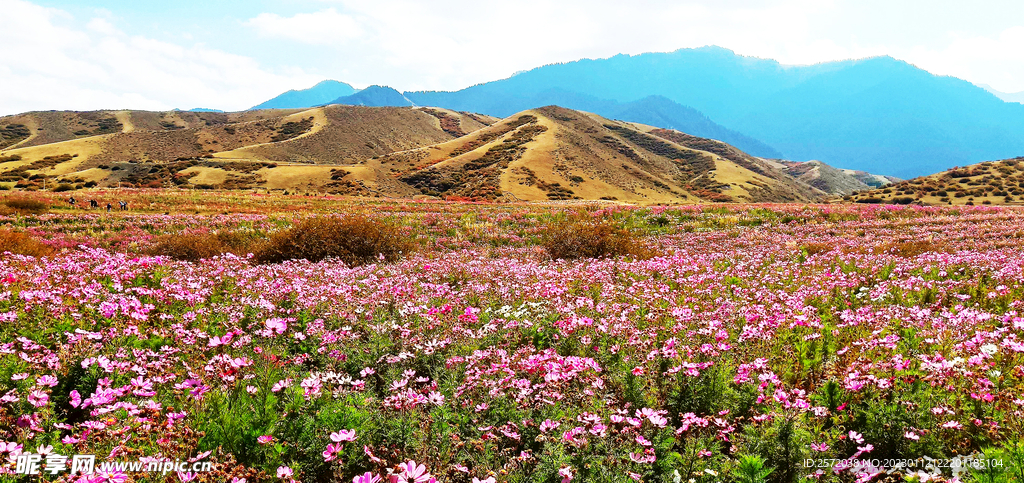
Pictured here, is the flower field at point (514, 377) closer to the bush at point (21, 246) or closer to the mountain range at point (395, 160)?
the bush at point (21, 246)

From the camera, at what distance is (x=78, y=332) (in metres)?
4.70

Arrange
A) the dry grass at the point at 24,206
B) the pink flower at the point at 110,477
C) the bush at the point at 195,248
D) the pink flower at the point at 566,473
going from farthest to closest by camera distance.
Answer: the dry grass at the point at 24,206, the bush at the point at 195,248, the pink flower at the point at 566,473, the pink flower at the point at 110,477

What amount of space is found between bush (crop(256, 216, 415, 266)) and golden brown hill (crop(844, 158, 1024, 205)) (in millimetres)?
54094

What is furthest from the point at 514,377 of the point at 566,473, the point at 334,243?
the point at 334,243

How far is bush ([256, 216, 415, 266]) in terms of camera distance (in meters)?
14.6

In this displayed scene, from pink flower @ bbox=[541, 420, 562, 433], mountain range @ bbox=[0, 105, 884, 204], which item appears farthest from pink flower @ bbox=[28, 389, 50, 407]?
mountain range @ bbox=[0, 105, 884, 204]

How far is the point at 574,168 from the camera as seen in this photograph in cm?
11325

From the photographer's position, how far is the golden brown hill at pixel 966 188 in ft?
155

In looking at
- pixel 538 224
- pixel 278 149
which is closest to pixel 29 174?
pixel 278 149

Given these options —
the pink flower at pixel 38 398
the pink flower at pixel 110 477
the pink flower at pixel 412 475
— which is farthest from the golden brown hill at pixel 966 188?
the pink flower at pixel 38 398

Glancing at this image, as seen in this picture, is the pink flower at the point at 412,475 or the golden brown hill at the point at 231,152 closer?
the pink flower at the point at 412,475

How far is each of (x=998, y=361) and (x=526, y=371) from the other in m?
4.56

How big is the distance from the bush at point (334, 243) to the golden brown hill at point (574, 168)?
6176cm

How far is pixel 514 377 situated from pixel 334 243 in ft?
38.1
